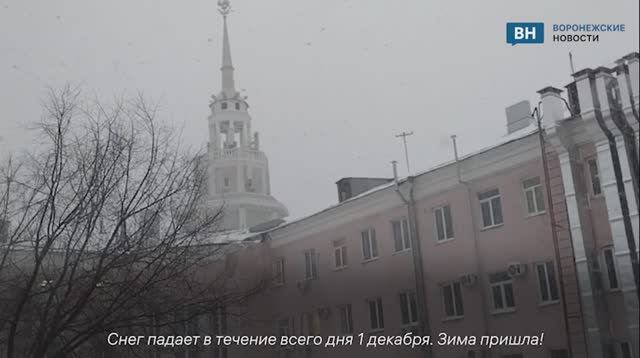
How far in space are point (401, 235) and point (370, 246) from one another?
614 millimetres

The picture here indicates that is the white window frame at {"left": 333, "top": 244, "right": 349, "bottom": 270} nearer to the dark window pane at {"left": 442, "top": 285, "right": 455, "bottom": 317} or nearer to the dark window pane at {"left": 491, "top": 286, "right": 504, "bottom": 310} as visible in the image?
the dark window pane at {"left": 442, "top": 285, "right": 455, "bottom": 317}

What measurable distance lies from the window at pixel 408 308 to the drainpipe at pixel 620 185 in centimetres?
388

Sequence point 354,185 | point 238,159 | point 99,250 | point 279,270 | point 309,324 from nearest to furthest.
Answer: point 99,250
point 309,324
point 279,270
point 354,185
point 238,159

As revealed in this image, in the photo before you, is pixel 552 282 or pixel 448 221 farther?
pixel 448 221

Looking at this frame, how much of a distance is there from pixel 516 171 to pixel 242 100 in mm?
9903

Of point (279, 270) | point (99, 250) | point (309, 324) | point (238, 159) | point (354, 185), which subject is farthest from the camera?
point (238, 159)

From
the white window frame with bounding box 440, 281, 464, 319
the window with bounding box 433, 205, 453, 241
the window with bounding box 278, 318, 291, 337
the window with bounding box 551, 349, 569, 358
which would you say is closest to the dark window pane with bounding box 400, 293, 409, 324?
the white window frame with bounding box 440, 281, 464, 319

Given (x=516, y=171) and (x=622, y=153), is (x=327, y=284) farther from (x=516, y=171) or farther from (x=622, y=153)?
(x=622, y=153)

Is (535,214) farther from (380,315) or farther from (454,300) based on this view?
(380,315)

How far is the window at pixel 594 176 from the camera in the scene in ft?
28.9

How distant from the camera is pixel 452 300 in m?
10.7

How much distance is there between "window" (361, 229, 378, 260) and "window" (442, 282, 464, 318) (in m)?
1.46

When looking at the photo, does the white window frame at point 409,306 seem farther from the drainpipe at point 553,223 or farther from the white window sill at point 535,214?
the drainpipe at point 553,223

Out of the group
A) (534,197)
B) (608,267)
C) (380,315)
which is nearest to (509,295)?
(534,197)
